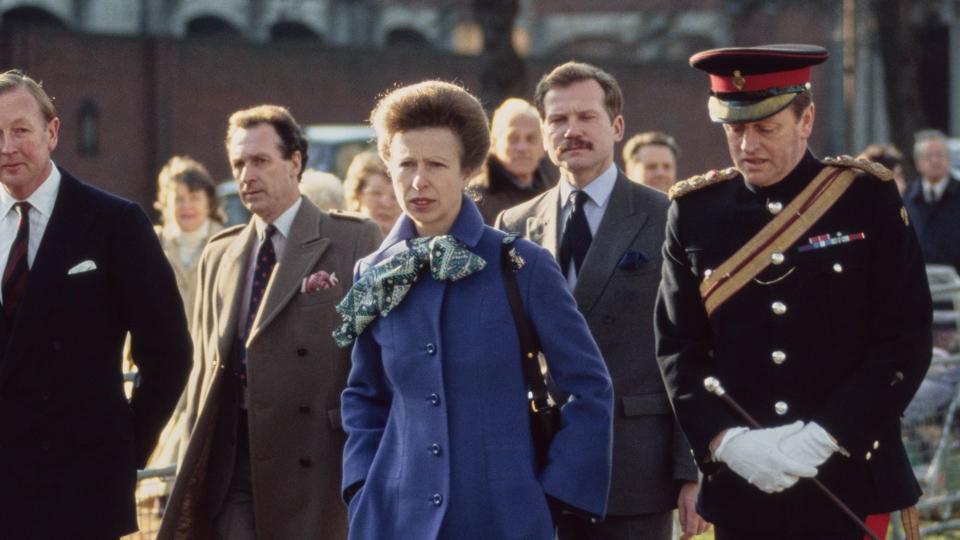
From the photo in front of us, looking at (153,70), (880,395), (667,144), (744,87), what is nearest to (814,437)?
(880,395)

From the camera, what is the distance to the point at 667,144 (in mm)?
10945

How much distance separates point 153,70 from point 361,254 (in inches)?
1191

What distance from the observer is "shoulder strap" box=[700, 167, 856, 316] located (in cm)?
539

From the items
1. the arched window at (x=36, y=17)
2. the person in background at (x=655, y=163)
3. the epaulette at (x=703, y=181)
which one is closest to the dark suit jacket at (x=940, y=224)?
the person in background at (x=655, y=163)

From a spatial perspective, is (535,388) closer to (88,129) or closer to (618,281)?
(618,281)

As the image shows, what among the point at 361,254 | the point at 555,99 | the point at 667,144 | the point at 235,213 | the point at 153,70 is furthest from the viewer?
the point at 153,70

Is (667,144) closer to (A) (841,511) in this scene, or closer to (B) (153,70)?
(A) (841,511)

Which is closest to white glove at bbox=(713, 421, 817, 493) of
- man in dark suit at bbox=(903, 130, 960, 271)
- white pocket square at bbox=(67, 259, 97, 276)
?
white pocket square at bbox=(67, 259, 97, 276)

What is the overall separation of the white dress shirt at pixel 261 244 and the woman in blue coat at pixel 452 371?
190 cm

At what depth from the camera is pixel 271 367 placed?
6934 millimetres

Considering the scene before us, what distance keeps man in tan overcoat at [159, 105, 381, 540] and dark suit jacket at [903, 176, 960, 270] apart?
8.26m

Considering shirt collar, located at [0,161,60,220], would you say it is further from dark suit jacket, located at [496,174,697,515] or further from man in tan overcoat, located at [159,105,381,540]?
dark suit jacket, located at [496,174,697,515]

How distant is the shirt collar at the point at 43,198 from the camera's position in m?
6.00

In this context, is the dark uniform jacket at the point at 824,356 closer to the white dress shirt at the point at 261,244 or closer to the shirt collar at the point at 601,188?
the shirt collar at the point at 601,188
